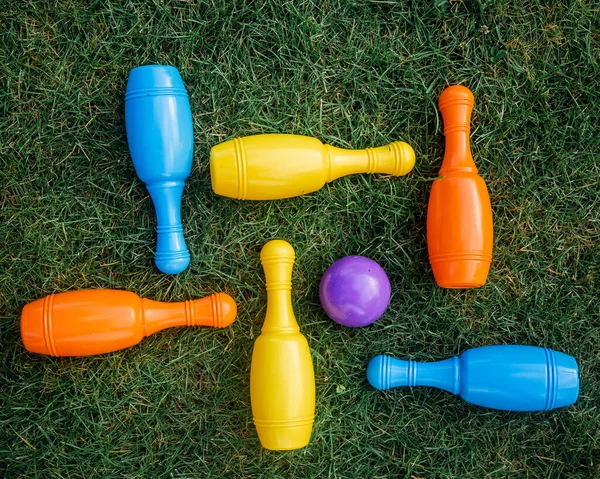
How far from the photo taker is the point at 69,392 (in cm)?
157

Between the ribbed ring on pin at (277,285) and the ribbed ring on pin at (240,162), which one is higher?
the ribbed ring on pin at (240,162)

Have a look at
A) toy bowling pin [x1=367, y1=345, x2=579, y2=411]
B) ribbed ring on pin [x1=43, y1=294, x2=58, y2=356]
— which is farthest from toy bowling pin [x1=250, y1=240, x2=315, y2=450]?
ribbed ring on pin [x1=43, y1=294, x2=58, y2=356]

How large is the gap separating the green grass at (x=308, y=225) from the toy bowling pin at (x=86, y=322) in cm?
11

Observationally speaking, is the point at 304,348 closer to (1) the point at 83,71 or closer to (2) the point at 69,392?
(2) the point at 69,392

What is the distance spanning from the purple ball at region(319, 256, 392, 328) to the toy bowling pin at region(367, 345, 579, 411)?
152 mm

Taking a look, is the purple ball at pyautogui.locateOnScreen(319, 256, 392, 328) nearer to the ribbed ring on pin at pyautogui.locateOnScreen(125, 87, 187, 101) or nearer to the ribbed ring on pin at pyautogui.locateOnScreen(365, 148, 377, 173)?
the ribbed ring on pin at pyautogui.locateOnScreen(365, 148, 377, 173)

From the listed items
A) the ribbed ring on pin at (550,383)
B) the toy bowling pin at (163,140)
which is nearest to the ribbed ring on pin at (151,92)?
the toy bowling pin at (163,140)

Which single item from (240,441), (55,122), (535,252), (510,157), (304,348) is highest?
(55,122)

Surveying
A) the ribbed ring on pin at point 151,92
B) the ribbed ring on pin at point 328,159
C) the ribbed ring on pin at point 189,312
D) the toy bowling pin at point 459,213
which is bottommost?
the ribbed ring on pin at point 189,312

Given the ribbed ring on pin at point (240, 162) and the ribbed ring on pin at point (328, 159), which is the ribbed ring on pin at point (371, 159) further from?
the ribbed ring on pin at point (240, 162)

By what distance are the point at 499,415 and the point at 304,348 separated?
570mm

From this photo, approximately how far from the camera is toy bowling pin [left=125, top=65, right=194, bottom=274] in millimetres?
1458

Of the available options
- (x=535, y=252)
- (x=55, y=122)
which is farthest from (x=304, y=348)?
(x=55, y=122)

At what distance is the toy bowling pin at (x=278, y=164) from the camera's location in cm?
145
